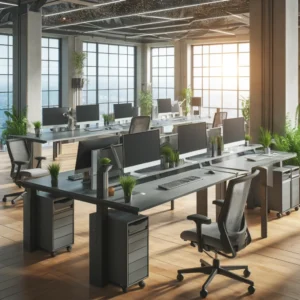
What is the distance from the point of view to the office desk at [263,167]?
19.8ft

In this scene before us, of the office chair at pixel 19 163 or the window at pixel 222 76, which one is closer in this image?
the office chair at pixel 19 163

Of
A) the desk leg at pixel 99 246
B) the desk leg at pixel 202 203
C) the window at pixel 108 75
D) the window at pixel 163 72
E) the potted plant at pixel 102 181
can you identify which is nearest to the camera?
the desk leg at pixel 99 246

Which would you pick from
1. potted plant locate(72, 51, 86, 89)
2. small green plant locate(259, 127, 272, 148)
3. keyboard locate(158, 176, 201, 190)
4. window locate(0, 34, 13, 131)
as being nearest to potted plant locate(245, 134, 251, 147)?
small green plant locate(259, 127, 272, 148)

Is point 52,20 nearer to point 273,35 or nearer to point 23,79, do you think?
point 23,79

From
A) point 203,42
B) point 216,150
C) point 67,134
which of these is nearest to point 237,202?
point 216,150

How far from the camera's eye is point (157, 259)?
17.2 ft

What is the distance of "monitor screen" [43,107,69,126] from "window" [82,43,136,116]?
6.14 metres

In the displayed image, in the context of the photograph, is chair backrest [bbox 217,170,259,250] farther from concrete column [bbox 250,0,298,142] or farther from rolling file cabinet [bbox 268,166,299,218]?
concrete column [bbox 250,0,298,142]

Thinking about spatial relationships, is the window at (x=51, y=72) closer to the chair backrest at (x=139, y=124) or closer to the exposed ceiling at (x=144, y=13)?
the exposed ceiling at (x=144, y=13)

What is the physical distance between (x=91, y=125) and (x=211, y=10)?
3.56 meters

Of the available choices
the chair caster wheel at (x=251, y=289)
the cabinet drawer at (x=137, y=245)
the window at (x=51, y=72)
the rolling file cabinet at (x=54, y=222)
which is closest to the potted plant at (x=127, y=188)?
the cabinet drawer at (x=137, y=245)

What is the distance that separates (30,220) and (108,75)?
40.4ft

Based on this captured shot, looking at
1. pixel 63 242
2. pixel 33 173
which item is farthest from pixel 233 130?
pixel 63 242

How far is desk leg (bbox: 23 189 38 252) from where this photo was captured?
5344mm
